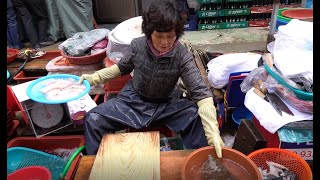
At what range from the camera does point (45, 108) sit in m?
2.46

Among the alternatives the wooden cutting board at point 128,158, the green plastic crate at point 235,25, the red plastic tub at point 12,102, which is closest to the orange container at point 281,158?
the wooden cutting board at point 128,158

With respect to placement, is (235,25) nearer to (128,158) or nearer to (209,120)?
(209,120)

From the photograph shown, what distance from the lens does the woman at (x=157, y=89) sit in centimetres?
212

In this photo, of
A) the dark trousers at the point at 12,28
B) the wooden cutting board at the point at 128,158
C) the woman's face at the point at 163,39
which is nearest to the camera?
the wooden cutting board at the point at 128,158

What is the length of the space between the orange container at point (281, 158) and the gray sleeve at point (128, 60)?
4.21 ft

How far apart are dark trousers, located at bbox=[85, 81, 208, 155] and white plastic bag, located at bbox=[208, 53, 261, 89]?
827 mm

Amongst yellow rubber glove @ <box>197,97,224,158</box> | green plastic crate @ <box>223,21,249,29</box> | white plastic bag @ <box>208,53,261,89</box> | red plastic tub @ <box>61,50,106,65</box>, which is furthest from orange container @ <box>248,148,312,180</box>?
green plastic crate @ <box>223,21,249,29</box>

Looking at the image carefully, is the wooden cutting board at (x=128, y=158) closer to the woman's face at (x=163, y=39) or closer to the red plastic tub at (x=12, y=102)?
the woman's face at (x=163, y=39)

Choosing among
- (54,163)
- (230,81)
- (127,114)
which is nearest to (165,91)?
(127,114)

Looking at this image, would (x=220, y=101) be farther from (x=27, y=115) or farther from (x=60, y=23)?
(x=60, y=23)

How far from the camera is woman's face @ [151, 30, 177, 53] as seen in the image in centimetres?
211

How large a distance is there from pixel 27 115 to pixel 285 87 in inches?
88.1

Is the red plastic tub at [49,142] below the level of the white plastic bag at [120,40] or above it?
below
